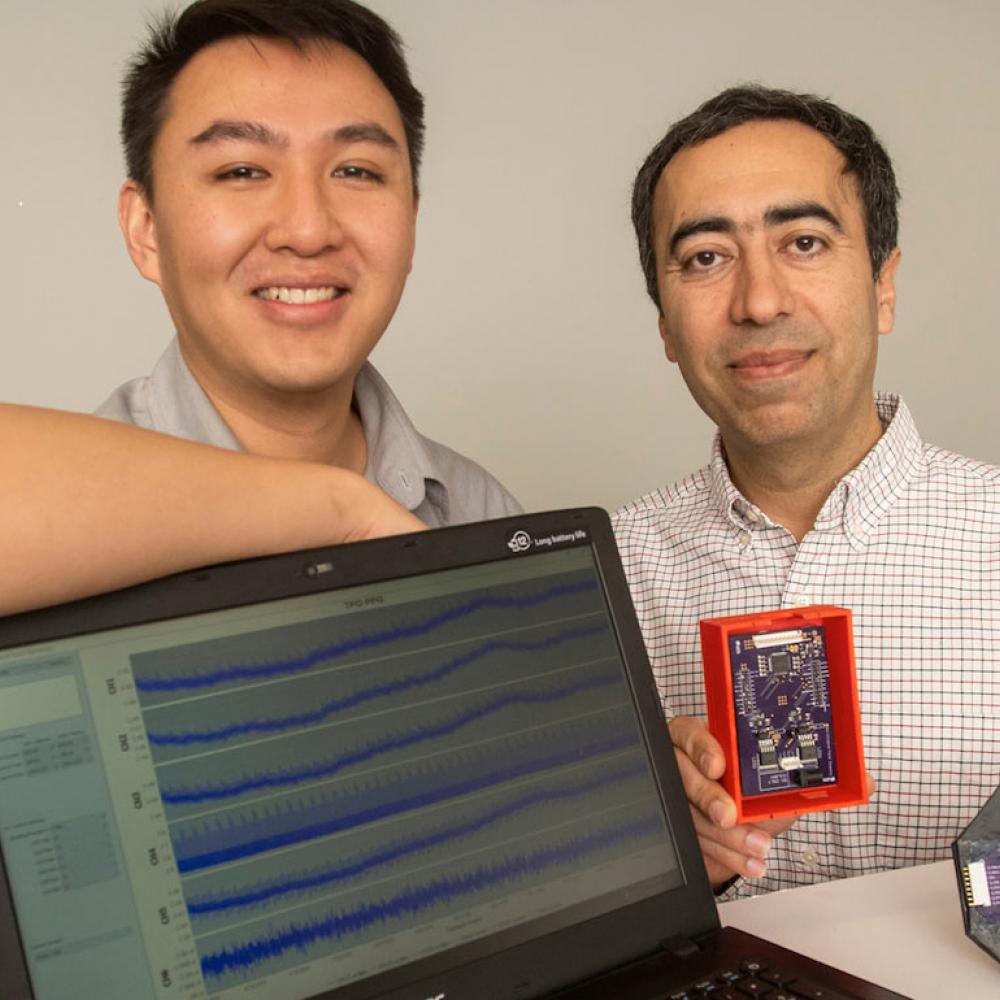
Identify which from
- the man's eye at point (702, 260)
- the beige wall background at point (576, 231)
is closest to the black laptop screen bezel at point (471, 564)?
the man's eye at point (702, 260)

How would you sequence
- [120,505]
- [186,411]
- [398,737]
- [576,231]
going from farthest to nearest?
[576,231] < [186,411] < [398,737] < [120,505]

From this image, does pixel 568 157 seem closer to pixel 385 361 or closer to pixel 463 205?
pixel 463 205

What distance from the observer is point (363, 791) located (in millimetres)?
809

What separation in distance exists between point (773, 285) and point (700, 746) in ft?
2.52

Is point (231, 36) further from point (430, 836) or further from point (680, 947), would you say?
point (680, 947)

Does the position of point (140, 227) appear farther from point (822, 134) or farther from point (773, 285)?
point (822, 134)

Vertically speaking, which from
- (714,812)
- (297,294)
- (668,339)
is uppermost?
(297,294)

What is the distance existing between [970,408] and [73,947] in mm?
2650

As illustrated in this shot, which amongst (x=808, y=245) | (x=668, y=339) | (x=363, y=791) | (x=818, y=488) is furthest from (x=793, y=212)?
(x=363, y=791)

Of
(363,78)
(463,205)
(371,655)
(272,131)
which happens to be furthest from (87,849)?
(463,205)

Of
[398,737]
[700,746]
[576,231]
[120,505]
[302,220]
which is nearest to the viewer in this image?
[120,505]

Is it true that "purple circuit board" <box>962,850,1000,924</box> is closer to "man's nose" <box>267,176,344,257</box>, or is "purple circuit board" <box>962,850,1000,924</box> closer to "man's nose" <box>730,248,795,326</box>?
"man's nose" <box>730,248,795,326</box>

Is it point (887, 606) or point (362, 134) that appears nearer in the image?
point (362, 134)

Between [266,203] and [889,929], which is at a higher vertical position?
[266,203]
